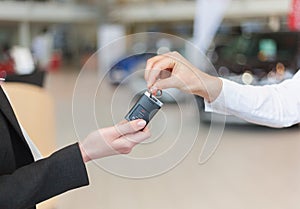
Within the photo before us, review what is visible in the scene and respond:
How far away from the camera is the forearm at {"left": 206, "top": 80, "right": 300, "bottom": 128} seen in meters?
1.10

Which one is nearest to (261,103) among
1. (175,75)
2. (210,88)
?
(210,88)

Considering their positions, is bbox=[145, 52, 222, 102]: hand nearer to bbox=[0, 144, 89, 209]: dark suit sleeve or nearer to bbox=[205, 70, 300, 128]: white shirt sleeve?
bbox=[205, 70, 300, 128]: white shirt sleeve

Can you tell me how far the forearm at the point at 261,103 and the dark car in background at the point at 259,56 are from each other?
4472 millimetres

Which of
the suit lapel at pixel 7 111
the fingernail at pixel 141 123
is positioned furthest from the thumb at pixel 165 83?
the suit lapel at pixel 7 111

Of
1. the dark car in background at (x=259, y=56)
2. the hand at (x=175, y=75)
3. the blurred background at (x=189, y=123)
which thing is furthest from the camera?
the dark car in background at (x=259, y=56)

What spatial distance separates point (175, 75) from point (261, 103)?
0.30 m

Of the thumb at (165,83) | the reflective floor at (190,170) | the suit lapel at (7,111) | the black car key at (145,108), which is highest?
the thumb at (165,83)

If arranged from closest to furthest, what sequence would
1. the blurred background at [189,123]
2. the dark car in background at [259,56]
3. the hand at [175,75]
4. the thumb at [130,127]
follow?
the thumb at [130,127] → the hand at [175,75] → the blurred background at [189,123] → the dark car in background at [259,56]

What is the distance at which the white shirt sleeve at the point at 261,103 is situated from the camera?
1.10 m

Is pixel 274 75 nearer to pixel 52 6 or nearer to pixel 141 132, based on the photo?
pixel 141 132

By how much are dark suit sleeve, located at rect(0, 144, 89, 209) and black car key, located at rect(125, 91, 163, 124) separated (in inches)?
5.3

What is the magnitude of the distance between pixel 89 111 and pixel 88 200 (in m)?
2.61

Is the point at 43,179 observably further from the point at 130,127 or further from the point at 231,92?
the point at 231,92

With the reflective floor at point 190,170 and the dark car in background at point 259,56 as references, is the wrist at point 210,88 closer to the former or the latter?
the reflective floor at point 190,170
